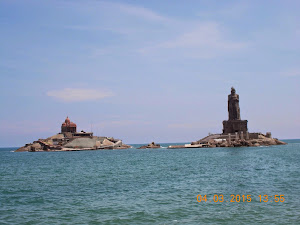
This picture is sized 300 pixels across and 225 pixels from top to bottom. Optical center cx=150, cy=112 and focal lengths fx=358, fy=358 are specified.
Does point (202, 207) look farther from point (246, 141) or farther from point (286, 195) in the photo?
point (246, 141)

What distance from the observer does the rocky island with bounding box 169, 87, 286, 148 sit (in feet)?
382

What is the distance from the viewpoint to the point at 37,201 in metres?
22.9

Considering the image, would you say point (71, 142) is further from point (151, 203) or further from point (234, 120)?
point (151, 203)

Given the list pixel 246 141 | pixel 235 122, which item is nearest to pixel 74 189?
pixel 246 141

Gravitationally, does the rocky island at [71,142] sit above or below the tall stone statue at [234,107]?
below

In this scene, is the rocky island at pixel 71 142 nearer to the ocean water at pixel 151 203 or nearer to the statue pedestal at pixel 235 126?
the statue pedestal at pixel 235 126

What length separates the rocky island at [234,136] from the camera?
382 feet

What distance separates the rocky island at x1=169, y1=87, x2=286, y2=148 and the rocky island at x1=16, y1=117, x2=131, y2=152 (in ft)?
111

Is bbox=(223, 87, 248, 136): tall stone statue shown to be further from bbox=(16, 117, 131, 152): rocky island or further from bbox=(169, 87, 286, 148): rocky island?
bbox=(16, 117, 131, 152): rocky island

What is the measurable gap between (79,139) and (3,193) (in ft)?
372

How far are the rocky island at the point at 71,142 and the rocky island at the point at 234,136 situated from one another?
33954mm

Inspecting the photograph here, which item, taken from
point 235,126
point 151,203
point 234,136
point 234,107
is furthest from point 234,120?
point 151,203
